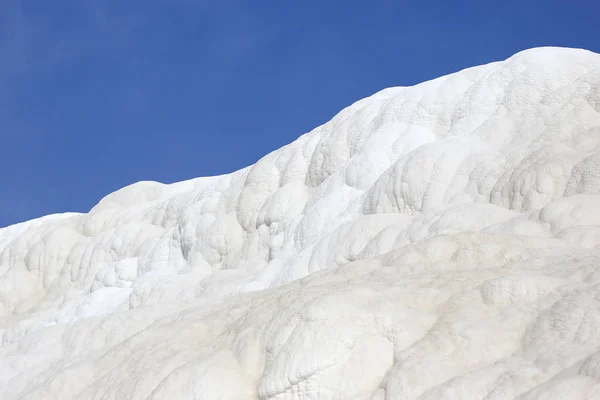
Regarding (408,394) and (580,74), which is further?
(580,74)

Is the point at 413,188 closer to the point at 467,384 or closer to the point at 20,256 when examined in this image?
the point at 467,384

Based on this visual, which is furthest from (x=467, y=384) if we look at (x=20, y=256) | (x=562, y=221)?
(x=20, y=256)

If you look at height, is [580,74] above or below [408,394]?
above

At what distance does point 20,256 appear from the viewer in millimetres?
36594

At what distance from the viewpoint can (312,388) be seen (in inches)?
365

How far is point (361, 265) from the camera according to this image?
496 inches

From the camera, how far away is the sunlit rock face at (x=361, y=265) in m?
9.12

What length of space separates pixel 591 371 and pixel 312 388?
8.70ft

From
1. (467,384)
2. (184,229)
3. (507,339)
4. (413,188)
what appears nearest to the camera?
(467,384)

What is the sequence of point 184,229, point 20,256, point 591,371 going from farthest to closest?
1. point 20,256
2. point 184,229
3. point 591,371

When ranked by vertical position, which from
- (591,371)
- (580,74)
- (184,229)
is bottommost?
(591,371)

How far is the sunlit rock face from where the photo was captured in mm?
9125

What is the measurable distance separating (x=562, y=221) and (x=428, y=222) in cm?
306

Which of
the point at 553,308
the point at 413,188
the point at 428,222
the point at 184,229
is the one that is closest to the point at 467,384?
the point at 553,308
